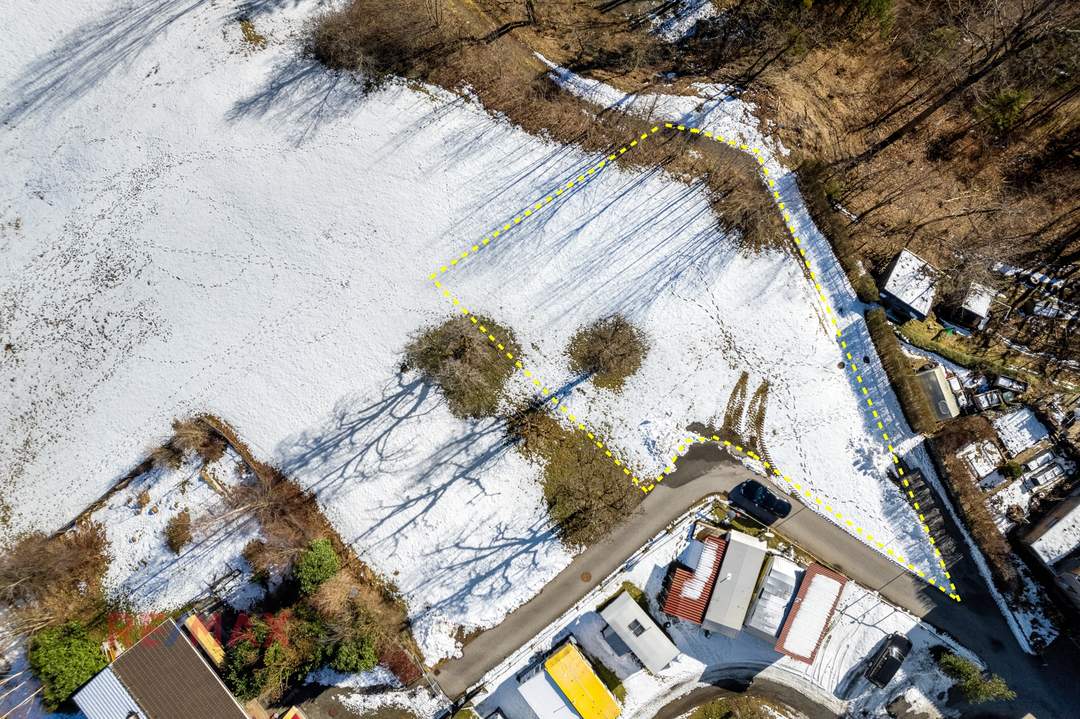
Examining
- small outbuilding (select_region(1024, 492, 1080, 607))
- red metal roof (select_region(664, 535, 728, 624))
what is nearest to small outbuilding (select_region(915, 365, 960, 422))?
small outbuilding (select_region(1024, 492, 1080, 607))

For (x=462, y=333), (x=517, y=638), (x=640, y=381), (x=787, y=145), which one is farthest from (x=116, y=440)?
(x=787, y=145)

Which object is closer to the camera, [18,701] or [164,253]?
[18,701]

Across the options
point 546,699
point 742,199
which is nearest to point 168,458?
point 546,699

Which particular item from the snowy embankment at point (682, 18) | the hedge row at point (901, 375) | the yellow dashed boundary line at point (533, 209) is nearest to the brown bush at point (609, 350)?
the yellow dashed boundary line at point (533, 209)

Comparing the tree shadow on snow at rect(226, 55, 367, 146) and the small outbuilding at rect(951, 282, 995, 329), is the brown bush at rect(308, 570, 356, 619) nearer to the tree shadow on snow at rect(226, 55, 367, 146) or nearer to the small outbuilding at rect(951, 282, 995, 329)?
the tree shadow on snow at rect(226, 55, 367, 146)

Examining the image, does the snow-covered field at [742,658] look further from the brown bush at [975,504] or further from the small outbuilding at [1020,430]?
the small outbuilding at [1020,430]

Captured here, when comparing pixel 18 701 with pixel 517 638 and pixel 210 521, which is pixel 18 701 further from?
pixel 517 638
